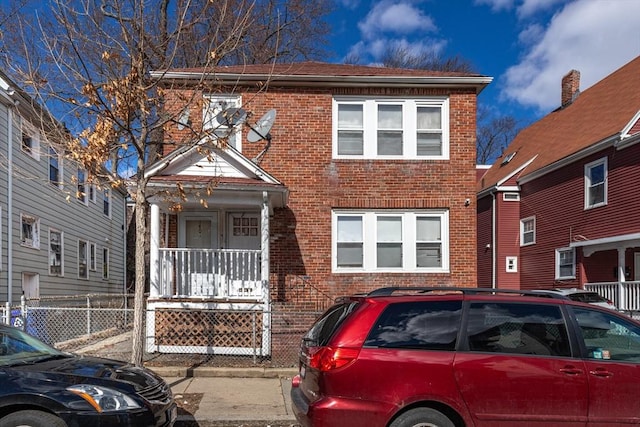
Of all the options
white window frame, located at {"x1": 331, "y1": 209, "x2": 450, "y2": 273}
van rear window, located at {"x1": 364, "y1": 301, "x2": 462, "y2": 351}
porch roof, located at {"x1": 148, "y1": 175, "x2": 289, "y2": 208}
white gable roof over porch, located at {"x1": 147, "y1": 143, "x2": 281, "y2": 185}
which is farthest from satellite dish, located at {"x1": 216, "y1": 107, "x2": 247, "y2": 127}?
van rear window, located at {"x1": 364, "y1": 301, "x2": 462, "y2": 351}

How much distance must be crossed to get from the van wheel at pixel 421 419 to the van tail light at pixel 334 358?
607mm

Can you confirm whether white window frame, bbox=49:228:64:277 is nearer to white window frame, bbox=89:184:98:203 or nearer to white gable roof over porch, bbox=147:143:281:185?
white window frame, bbox=89:184:98:203

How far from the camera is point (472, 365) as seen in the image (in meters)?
4.10

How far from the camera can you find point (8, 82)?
492 inches

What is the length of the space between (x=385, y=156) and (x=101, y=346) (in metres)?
7.53

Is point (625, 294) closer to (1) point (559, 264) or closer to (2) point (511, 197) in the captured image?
(1) point (559, 264)

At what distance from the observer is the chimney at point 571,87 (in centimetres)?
2297

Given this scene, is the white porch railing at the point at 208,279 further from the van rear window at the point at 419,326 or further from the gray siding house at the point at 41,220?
the van rear window at the point at 419,326

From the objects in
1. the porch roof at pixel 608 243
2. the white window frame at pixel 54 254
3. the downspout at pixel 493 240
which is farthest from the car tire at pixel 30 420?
the downspout at pixel 493 240

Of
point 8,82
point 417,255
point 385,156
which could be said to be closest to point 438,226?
point 417,255

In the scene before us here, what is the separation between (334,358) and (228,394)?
3.60m

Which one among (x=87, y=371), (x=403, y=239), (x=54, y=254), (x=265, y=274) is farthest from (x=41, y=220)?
(x=87, y=371)

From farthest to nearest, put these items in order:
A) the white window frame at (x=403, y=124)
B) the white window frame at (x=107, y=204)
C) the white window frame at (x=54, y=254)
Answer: the white window frame at (x=107, y=204), the white window frame at (x=54, y=254), the white window frame at (x=403, y=124)

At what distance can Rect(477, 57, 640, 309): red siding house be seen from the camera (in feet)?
50.0
